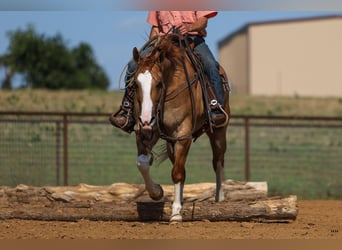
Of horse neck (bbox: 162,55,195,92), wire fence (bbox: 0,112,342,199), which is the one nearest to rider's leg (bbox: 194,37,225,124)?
horse neck (bbox: 162,55,195,92)

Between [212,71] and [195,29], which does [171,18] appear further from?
[212,71]

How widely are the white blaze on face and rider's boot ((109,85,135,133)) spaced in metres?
0.70

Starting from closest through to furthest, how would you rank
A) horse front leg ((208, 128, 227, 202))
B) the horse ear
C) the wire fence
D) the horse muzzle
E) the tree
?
the horse muzzle < the horse ear < horse front leg ((208, 128, 227, 202)) < the wire fence < the tree

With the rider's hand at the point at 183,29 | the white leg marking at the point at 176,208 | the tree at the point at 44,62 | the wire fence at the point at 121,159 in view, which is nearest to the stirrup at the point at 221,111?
the rider's hand at the point at 183,29

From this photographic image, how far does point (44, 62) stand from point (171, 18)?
3140 cm

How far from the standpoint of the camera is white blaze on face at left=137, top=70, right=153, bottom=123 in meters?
8.25

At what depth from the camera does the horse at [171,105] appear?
8.54 metres

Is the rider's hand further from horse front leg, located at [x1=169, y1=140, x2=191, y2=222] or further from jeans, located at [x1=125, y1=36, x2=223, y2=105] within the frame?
horse front leg, located at [x1=169, y1=140, x2=191, y2=222]

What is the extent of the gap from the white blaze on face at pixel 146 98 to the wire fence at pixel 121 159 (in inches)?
271

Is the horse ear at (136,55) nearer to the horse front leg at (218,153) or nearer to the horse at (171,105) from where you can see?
the horse at (171,105)

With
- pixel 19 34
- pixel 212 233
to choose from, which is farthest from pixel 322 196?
pixel 19 34

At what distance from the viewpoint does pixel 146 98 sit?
8.28 m

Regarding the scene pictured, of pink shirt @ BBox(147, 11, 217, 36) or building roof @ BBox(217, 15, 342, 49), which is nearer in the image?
pink shirt @ BBox(147, 11, 217, 36)

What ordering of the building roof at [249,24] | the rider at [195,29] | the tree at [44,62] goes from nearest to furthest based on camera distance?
the rider at [195,29]
the tree at [44,62]
the building roof at [249,24]
